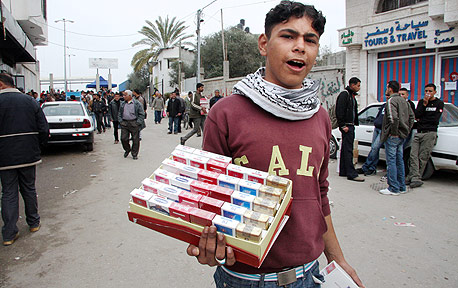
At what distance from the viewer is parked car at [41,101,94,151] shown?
1008 centimetres

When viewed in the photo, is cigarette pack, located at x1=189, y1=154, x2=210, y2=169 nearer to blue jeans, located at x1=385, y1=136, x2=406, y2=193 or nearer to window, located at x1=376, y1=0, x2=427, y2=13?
blue jeans, located at x1=385, y1=136, x2=406, y2=193

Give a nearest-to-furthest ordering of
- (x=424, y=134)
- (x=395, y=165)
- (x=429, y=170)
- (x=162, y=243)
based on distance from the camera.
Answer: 1. (x=162, y=243)
2. (x=395, y=165)
3. (x=424, y=134)
4. (x=429, y=170)

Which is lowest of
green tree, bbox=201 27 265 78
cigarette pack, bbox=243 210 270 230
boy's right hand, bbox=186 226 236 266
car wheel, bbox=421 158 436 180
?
car wheel, bbox=421 158 436 180

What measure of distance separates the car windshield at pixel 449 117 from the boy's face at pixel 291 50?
6.72m

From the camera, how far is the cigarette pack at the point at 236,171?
132 centimetres

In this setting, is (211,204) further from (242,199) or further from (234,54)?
(234,54)

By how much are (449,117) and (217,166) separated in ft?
24.0

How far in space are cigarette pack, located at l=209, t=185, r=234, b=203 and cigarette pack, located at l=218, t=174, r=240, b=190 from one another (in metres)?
0.02

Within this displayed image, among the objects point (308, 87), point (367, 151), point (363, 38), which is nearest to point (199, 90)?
point (367, 151)

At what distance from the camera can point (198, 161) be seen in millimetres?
1381

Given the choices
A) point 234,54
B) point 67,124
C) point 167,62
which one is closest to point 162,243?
point 67,124

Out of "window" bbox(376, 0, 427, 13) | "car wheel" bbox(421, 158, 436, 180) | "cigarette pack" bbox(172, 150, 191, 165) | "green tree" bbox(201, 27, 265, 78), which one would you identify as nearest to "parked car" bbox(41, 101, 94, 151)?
"car wheel" bbox(421, 158, 436, 180)

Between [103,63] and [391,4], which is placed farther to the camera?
[103,63]

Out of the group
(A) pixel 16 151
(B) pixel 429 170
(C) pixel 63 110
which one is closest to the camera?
(A) pixel 16 151
